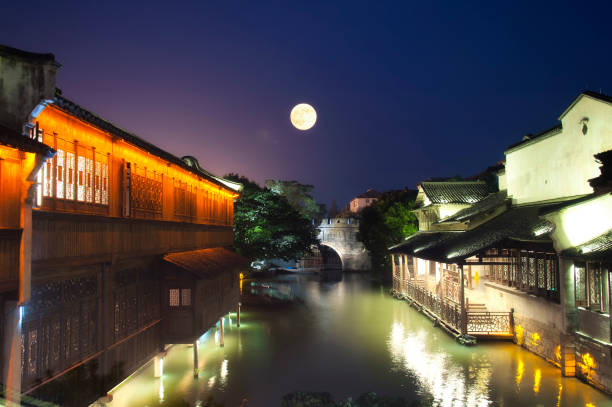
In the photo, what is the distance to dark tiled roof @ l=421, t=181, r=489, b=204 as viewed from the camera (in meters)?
33.1

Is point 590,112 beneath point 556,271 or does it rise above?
above

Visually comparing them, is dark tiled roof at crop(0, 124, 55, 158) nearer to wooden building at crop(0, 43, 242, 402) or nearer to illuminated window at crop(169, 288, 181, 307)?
wooden building at crop(0, 43, 242, 402)

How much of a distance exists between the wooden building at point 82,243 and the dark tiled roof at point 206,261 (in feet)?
0.58

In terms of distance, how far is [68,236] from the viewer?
24.9ft

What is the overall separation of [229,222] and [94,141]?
14785 millimetres

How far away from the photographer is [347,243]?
60688 millimetres

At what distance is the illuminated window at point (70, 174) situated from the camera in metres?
7.87

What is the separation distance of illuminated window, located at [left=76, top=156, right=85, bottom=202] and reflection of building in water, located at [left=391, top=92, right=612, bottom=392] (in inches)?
468

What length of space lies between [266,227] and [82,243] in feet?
102

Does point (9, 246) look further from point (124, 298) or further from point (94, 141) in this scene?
point (124, 298)

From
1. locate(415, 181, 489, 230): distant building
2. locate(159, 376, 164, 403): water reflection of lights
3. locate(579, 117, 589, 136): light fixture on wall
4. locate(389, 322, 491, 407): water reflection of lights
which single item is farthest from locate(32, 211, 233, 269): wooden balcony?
locate(415, 181, 489, 230): distant building

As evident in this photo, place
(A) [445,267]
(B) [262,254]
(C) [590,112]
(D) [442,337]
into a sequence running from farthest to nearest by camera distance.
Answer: (B) [262,254], (A) [445,267], (D) [442,337], (C) [590,112]

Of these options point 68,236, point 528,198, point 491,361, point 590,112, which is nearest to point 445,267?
point 528,198

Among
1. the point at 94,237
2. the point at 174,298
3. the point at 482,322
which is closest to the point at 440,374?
the point at 482,322
